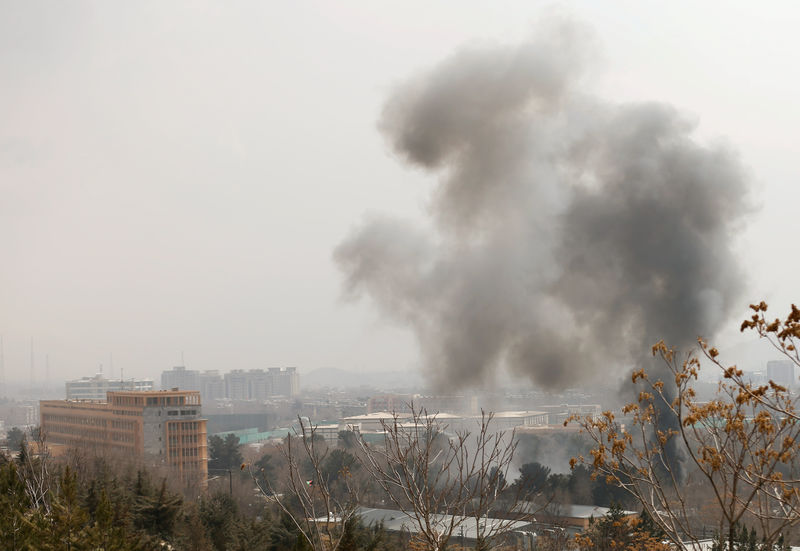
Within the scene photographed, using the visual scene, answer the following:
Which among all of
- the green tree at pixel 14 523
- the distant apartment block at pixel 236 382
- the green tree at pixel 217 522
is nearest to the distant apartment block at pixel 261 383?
the distant apartment block at pixel 236 382

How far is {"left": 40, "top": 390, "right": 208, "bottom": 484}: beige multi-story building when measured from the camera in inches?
1639

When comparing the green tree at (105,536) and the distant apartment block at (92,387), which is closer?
the green tree at (105,536)

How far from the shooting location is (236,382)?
17425 cm

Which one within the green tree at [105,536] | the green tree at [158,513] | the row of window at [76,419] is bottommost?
the row of window at [76,419]

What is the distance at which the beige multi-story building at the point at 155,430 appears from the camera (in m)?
41.6

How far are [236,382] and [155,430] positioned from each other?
134 meters

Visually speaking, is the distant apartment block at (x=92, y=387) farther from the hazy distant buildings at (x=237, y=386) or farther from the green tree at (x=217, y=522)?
the green tree at (x=217, y=522)

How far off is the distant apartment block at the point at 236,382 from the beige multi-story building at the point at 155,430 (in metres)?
121

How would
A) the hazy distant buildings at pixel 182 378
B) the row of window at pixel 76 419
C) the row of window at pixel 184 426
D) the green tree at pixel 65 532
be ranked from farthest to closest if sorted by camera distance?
the hazy distant buildings at pixel 182 378 < the row of window at pixel 76 419 < the row of window at pixel 184 426 < the green tree at pixel 65 532

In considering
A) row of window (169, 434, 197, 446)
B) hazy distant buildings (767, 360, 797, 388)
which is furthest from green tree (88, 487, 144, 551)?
hazy distant buildings (767, 360, 797, 388)

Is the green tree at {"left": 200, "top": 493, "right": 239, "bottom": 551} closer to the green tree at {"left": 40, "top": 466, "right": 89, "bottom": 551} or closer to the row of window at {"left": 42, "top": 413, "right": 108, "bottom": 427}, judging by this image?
the green tree at {"left": 40, "top": 466, "right": 89, "bottom": 551}

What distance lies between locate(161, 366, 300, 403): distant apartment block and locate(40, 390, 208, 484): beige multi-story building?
121 meters

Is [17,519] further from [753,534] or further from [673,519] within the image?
[753,534]

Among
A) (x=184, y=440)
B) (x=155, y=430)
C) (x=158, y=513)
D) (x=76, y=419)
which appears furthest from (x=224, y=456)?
(x=158, y=513)
